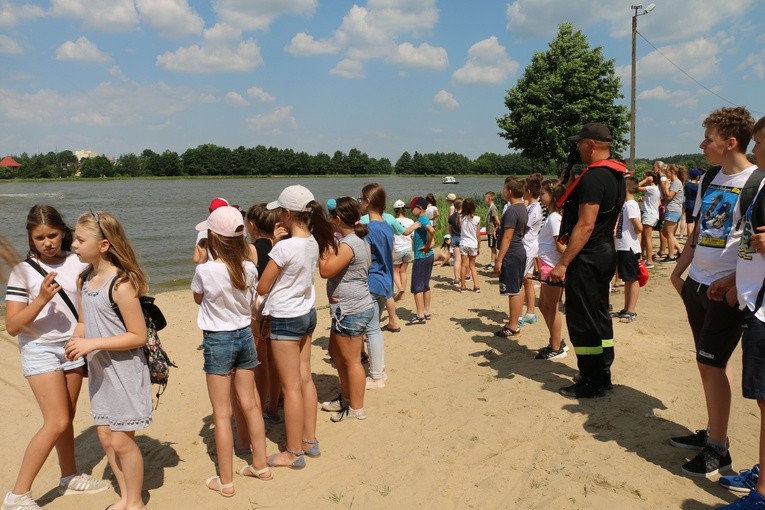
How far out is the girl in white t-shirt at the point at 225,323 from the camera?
3.40 metres

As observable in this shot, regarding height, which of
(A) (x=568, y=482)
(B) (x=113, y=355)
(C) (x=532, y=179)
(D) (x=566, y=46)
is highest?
(D) (x=566, y=46)

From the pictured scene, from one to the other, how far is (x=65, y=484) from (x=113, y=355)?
1.38 meters

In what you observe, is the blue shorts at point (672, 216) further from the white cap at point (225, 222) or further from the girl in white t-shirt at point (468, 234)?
the white cap at point (225, 222)

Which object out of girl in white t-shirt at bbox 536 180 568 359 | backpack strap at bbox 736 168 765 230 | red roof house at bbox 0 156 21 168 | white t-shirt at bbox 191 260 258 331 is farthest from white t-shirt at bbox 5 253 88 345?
red roof house at bbox 0 156 21 168

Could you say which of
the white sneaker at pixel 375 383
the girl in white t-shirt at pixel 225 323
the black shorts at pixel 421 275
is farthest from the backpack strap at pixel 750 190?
the black shorts at pixel 421 275

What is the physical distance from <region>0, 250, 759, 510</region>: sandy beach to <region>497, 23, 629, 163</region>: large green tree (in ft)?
77.4

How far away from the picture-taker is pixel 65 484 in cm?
380

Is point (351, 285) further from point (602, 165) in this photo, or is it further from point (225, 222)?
point (602, 165)

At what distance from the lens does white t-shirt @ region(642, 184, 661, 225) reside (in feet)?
36.1

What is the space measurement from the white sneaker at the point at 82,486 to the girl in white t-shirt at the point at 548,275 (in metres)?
4.20

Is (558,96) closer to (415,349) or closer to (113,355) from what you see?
(415,349)

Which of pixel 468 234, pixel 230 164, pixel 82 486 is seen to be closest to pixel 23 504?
pixel 82 486

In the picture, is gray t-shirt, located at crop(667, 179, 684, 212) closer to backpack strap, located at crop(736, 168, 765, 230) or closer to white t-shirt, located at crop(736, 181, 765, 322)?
backpack strap, located at crop(736, 168, 765, 230)

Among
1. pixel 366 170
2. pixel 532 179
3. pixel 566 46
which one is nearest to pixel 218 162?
pixel 366 170
